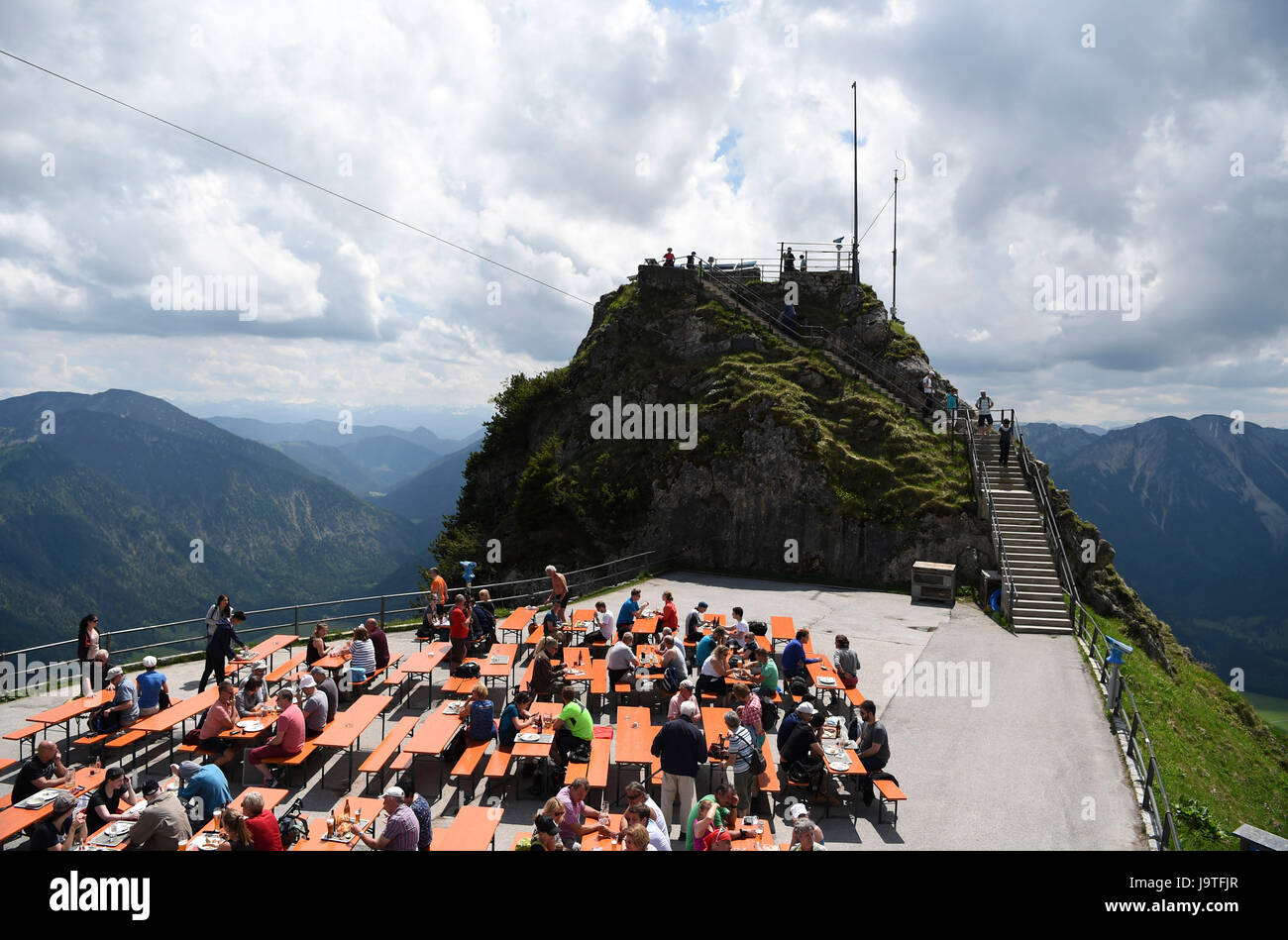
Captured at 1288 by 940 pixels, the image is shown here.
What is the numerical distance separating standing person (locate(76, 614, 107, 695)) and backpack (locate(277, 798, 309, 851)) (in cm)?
804

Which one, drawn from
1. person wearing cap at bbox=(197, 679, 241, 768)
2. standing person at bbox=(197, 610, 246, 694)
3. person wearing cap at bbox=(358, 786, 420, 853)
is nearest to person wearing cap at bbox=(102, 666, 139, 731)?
person wearing cap at bbox=(197, 679, 241, 768)

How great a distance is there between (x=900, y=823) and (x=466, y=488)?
3540 centimetres

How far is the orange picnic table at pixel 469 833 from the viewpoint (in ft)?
28.2

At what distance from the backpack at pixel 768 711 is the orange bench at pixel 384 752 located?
264 inches

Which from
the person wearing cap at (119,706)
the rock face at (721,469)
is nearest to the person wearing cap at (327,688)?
the person wearing cap at (119,706)

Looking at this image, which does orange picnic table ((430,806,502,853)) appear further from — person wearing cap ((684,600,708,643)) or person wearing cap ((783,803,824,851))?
person wearing cap ((684,600,708,643))

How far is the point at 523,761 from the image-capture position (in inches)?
477

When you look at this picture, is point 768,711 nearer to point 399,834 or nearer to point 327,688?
point 399,834

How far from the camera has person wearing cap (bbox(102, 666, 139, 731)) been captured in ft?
38.9

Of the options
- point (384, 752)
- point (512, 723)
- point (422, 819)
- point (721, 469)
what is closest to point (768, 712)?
point (512, 723)

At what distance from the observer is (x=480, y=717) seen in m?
11.9

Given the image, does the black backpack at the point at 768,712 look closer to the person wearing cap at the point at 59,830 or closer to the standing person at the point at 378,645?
the standing person at the point at 378,645
